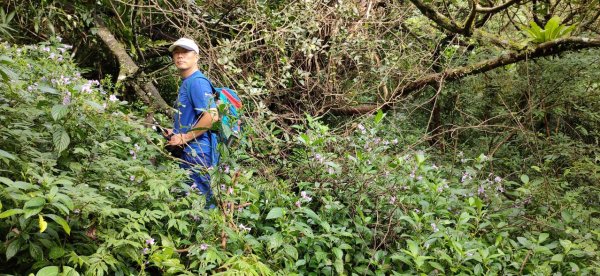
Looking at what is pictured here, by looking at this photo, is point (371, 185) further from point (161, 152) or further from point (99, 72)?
point (99, 72)

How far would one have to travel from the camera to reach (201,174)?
9.77ft

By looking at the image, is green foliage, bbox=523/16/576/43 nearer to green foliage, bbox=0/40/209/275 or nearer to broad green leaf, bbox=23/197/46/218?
green foliage, bbox=0/40/209/275

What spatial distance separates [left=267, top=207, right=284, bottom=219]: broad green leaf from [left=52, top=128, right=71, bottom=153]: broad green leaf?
→ 3.78ft

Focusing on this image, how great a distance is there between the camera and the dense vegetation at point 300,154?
2.35m

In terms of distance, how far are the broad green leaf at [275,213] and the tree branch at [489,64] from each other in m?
2.17

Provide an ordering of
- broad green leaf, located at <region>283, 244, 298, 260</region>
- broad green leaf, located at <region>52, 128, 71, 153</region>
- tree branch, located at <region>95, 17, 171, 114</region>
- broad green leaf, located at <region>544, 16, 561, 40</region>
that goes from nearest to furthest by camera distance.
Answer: broad green leaf, located at <region>52, 128, 71, 153</region> → broad green leaf, located at <region>283, 244, 298, 260</region> → broad green leaf, located at <region>544, 16, 561, 40</region> → tree branch, located at <region>95, 17, 171, 114</region>

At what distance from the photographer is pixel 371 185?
360 centimetres

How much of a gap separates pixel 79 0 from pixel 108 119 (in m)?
2.82

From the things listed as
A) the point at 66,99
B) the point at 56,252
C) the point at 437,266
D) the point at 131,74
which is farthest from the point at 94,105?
the point at 131,74

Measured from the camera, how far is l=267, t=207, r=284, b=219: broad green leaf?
115 inches

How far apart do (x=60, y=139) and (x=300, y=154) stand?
1808 millimetres

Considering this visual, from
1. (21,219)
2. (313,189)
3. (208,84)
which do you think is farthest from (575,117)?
(21,219)

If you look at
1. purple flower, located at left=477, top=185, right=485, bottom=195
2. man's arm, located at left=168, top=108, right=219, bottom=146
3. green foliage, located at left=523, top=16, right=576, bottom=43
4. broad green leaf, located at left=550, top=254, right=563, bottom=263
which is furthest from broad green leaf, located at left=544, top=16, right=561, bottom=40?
man's arm, located at left=168, top=108, right=219, bottom=146

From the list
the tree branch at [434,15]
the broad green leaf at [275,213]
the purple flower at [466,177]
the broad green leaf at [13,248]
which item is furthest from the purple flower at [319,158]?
the tree branch at [434,15]
